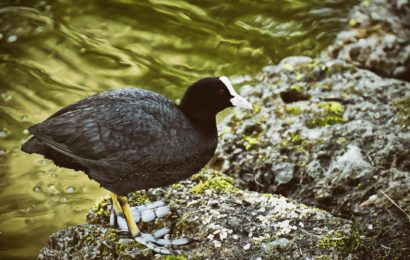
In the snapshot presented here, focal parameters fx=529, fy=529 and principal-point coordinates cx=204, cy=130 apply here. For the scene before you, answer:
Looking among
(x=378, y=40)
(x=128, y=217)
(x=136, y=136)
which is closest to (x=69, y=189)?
(x=128, y=217)

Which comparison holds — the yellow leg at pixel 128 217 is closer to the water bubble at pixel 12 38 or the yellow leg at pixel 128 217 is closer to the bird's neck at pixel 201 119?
the bird's neck at pixel 201 119

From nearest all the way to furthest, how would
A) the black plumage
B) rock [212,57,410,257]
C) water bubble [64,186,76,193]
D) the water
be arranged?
the black plumage
rock [212,57,410,257]
water bubble [64,186,76,193]
the water

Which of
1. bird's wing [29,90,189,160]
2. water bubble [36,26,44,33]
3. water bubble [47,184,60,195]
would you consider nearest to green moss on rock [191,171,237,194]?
bird's wing [29,90,189,160]

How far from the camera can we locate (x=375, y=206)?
4.13 metres

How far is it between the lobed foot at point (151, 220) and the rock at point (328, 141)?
1007mm

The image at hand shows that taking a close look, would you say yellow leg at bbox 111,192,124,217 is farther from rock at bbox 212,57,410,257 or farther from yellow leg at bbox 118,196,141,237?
rock at bbox 212,57,410,257

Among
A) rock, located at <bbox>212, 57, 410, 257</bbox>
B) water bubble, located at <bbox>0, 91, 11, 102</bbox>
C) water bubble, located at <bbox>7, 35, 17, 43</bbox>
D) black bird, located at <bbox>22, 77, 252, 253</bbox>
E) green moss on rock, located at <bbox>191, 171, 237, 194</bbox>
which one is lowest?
water bubble, located at <bbox>0, 91, 11, 102</bbox>

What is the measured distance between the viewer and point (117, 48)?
24.7 feet

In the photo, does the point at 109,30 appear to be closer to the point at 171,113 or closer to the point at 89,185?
the point at 89,185

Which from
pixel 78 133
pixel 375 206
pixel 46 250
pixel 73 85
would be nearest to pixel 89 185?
pixel 73 85

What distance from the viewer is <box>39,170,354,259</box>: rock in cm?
363

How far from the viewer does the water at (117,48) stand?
6.50 metres

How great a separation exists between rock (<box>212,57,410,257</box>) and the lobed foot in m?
1.01

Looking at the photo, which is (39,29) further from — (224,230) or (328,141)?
(224,230)
